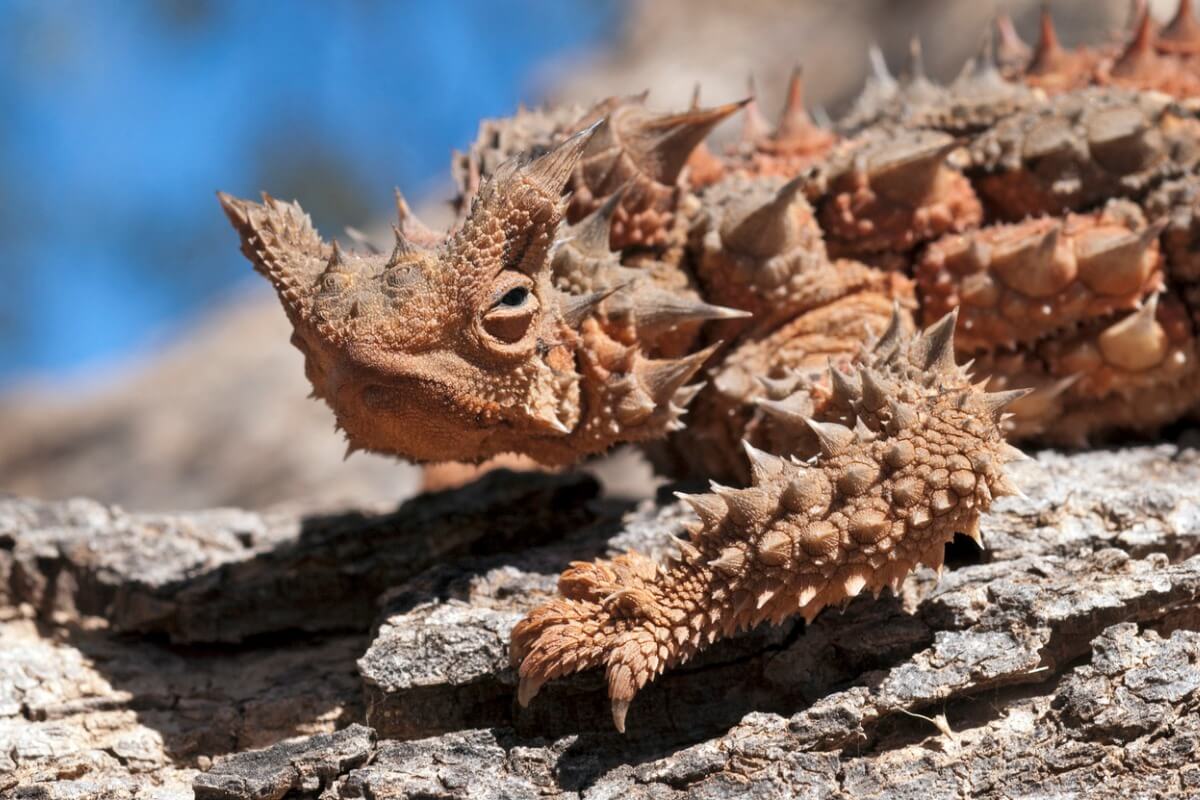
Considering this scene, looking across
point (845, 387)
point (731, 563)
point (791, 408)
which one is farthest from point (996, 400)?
point (731, 563)

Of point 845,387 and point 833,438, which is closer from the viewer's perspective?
point 833,438

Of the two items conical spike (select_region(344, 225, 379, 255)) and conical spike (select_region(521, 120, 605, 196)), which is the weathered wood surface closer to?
conical spike (select_region(344, 225, 379, 255))

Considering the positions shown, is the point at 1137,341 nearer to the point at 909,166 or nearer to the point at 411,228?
the point at 909,166

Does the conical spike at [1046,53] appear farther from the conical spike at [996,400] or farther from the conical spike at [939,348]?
the conical spike at [996,400]

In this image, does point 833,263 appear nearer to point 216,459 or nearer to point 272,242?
point 272,242

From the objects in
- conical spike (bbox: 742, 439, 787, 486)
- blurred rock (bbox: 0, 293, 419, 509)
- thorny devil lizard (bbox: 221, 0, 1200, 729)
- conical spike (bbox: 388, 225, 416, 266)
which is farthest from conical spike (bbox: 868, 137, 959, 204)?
blurred rock (bbox: 0, 293, 419, 509)

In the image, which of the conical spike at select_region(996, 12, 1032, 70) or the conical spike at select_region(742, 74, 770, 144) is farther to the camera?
the conical spike at select_region(996, 12, 1032, 70)
